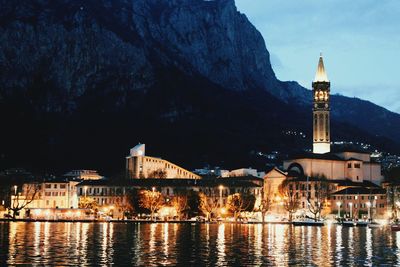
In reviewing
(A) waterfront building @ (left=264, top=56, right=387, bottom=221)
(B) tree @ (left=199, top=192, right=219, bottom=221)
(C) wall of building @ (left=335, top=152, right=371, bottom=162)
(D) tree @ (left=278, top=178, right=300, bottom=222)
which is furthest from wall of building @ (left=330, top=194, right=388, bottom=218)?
(B) tree @ (left=199, top=192, right=219, bottom=221)

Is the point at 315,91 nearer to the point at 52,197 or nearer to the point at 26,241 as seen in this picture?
the point at 52,197

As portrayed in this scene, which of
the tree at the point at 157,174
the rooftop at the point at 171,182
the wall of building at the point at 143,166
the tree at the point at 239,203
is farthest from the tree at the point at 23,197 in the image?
the tree at the point at 239,203

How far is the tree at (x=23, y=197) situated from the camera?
445 ft

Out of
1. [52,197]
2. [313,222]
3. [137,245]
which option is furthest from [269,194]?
[137,245]

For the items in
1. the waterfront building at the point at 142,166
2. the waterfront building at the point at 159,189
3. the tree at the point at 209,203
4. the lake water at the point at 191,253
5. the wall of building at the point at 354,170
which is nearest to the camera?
the lake water at the point at 191,253

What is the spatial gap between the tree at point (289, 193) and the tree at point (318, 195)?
315cm

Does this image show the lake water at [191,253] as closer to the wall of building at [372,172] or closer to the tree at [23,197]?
the tree at [23,197]

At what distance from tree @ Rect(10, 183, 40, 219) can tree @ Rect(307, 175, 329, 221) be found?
5866 cm

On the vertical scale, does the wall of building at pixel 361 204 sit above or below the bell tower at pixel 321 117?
below

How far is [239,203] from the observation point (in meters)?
134

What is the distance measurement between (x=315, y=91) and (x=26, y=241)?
135 metres

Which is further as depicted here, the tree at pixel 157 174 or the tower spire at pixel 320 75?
the tower spire at pixel 320 75

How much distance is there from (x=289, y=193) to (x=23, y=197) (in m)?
59.2

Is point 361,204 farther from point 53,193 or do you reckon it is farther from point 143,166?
point 53,193
